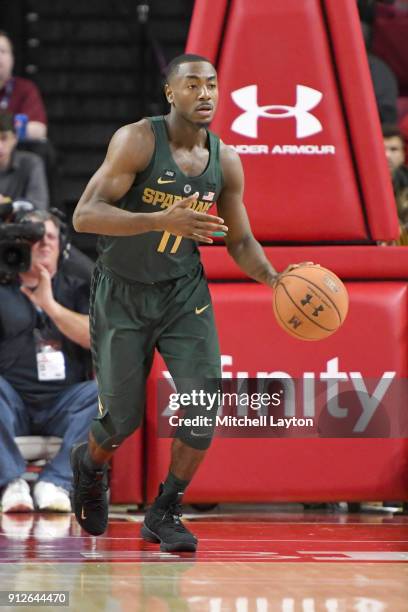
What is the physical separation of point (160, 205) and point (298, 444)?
1619 mm

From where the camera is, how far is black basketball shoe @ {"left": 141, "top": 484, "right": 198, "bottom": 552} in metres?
4.11

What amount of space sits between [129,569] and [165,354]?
2.97 ft

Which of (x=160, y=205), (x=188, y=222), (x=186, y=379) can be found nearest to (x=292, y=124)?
(x=160, y=205)

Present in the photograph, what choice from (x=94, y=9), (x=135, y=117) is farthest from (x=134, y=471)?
(x=94, y=9)

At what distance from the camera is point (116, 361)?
13.9ft

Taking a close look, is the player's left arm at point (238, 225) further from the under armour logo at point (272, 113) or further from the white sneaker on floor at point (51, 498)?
the white sneaker on floor at point (51, 498)

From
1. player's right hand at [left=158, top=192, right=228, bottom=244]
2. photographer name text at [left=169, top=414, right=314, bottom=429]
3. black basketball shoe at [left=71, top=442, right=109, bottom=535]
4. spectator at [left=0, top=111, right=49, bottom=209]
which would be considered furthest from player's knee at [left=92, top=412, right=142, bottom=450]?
spectator at [left=0, top=111, right=49, bottom=209]

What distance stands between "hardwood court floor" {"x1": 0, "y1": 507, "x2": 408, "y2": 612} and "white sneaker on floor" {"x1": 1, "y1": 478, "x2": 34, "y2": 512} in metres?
0.11

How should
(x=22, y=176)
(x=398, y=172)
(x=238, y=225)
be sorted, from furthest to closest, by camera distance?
(x=22, y=176), (x=398, y=172), (x=238, y=225)

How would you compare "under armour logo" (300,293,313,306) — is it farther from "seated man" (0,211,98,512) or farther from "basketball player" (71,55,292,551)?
"seated man" (0,211,98,512)

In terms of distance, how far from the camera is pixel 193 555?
3938mm

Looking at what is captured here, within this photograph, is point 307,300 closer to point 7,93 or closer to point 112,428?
point 112,428

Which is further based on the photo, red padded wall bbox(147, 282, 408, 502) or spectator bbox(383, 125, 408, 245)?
spectator bbox(383, 125, 408, 245)

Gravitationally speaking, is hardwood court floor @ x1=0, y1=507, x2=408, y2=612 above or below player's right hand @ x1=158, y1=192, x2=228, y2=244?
below
